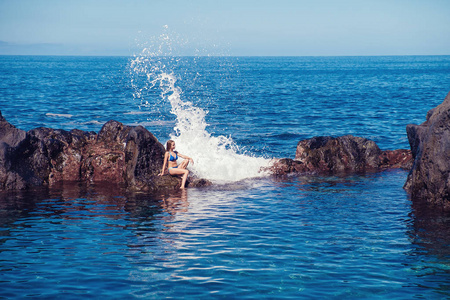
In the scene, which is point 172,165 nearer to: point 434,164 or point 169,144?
point 169,144

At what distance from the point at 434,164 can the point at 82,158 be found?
14.1 metres

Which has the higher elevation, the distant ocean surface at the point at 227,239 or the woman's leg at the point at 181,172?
the woman's leg at the point at 181,172

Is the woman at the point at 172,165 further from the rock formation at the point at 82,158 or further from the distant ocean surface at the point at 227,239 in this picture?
the distant ocean surface at the point at 227,239

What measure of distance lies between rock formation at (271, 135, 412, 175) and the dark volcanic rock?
4.71m

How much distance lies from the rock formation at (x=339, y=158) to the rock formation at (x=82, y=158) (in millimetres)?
5135

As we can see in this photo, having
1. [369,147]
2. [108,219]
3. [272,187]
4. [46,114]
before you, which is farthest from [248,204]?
[46,114]

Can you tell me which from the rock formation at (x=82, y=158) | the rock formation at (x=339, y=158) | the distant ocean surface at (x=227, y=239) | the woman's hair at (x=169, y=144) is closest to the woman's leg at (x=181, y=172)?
the rock formation at (x=82, y=158)

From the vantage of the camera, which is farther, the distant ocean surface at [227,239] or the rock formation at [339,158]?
the rock formation at [339,158]

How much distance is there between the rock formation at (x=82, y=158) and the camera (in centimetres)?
1878

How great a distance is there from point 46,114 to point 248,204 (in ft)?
97.1

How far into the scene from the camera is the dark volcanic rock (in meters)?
15.8

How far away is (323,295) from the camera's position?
945 cm

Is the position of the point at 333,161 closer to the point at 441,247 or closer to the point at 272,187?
the point at 272,187

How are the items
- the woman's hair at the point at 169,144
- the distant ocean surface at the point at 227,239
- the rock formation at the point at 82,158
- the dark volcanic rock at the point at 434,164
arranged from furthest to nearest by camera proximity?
the woman's hair at the point at 169,144
the rock formation at the point at 82,158
the dark volcanic rock at the point at 434,164
the distant ocean surface at the point at 227,239
